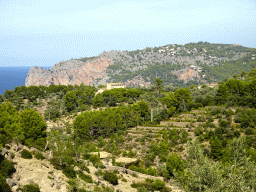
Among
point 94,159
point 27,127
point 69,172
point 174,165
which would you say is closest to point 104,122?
point 94,159

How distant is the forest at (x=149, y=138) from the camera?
17797mm

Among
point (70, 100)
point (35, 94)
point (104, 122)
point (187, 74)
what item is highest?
point (187, 74)

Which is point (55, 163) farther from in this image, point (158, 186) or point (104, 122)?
point (104, 122)

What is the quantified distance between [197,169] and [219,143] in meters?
19.8

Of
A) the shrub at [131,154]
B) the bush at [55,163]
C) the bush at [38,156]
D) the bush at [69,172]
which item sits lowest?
the shrub at [131,154]

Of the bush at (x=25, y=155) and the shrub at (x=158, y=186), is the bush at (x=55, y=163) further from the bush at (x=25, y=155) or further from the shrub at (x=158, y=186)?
the shrub at (x=158, y=186)

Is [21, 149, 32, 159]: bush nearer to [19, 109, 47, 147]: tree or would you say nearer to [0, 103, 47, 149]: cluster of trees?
[0, 103, 47, 149]: cluster of trees

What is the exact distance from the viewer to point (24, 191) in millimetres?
17250

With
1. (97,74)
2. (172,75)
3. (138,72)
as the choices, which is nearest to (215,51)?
(172,75)

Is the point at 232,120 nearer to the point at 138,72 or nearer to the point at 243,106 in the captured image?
the point at 243,106

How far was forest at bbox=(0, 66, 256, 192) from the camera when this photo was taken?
17797 mm

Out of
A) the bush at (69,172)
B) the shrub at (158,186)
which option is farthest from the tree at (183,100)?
the bush at (69,172)

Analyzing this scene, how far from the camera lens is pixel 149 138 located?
134 feet

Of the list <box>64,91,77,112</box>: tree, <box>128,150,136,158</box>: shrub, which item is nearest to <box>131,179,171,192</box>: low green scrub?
<box>128,150,136,158</box>: shrub
